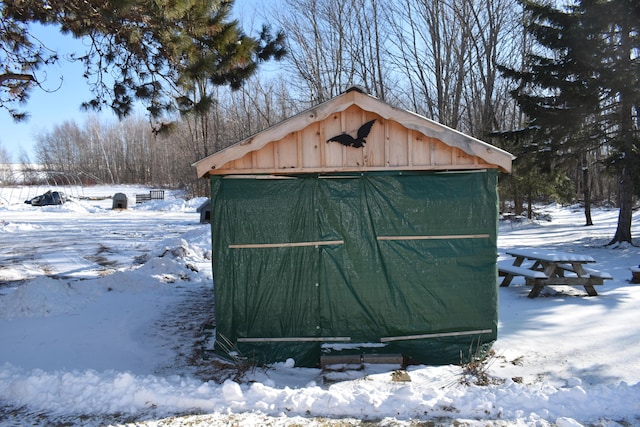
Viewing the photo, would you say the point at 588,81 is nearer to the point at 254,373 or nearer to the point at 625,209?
the point at 625,209

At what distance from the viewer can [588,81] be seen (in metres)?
13.6

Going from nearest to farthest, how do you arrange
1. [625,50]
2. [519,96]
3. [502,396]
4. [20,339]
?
[502,396] < [20,339] < [625,50] < [519,96]

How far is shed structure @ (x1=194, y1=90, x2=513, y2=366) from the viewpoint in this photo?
568 cm

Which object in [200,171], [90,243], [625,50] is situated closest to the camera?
[200,171]

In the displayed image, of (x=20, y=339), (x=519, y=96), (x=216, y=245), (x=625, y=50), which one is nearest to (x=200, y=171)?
(x=216, y=245)

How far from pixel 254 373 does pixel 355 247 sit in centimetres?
192

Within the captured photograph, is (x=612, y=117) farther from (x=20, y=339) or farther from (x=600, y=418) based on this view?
(x=20, y=339)

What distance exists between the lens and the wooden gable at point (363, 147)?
5.55 meters

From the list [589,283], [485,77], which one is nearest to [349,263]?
[589,283]

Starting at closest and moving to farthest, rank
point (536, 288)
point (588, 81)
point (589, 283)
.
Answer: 1. point (589, 283)
2. point (536, 288)
3. point (588, 81)

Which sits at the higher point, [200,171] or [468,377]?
[200,171]

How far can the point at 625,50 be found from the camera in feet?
44.4

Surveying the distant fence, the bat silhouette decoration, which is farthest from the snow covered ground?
the distant fence

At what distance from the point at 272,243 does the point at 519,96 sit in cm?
1243
